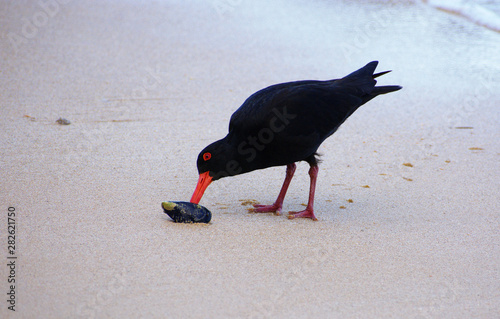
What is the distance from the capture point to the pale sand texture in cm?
321

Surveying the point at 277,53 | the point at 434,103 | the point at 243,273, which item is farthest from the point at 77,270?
the point at 277,53

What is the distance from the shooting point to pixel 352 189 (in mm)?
5121

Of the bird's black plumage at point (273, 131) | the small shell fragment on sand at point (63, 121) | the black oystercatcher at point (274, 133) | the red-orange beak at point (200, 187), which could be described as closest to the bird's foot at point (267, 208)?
the black oystercatcher at point (274, 133)

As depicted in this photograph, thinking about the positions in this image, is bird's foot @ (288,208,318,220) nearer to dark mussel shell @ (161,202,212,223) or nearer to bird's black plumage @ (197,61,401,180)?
bird's black plumage @ (197,61,401,180)

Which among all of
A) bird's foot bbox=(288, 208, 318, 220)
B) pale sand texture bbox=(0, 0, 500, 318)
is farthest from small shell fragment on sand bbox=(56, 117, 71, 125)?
bird's foot bbox=(288, 208, 318, 220)

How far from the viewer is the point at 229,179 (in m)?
5.33

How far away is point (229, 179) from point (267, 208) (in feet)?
2.65

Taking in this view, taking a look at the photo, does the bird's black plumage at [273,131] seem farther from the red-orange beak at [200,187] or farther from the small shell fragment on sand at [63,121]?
the small shell fragment on sand at [63,121]

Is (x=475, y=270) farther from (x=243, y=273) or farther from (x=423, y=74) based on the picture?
(x=423, y=74)

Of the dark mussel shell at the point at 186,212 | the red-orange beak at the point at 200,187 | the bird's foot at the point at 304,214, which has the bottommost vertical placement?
the bird's foot at the point at 304,214

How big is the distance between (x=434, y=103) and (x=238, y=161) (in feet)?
13.3

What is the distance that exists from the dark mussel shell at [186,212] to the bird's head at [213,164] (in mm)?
226

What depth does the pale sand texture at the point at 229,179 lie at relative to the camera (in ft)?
10.5

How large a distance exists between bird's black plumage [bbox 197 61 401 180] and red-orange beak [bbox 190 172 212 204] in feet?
0.14
